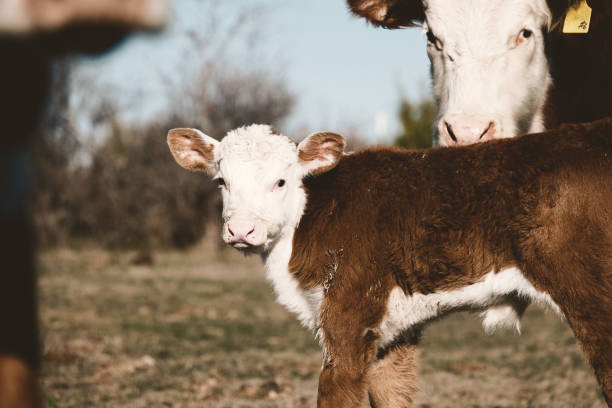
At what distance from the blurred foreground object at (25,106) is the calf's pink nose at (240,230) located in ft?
7.76

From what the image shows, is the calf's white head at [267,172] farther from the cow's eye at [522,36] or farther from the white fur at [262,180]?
the cow's eye at [522,36]

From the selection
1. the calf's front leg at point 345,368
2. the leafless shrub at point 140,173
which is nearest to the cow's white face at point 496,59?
the calf's front leg at point 345,368

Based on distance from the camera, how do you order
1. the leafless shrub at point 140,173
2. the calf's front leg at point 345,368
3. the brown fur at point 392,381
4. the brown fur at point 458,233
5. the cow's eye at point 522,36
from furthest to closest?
the leafless shrub at point 140,173 < the cow's eye at point 522,36 < the brown fur at point 392,381 < the calf's front leg at point 345,368 < the brown fur at point 458,233

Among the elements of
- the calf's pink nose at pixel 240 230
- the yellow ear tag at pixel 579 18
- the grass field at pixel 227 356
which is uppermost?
the yellow ear tag at pixel 579 18

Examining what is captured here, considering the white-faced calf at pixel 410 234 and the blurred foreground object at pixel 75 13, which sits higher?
the blurred foreground object at pixel 75 13

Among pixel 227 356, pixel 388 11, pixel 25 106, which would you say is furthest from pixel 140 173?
pixel 25 106

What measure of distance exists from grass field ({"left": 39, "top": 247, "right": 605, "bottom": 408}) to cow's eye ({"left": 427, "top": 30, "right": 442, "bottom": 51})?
9.86ft

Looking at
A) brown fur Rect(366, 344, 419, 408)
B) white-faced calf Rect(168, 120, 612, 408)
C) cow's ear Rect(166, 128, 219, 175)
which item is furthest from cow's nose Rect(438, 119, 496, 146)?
cow's ear Rect(166, 128, 219, 175)

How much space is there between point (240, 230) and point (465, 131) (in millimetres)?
1403

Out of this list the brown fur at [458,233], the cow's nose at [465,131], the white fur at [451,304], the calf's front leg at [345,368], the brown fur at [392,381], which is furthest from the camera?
the brown fur at [392,381]

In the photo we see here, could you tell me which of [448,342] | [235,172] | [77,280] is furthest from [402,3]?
[77,280]

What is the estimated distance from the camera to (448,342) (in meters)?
10.4

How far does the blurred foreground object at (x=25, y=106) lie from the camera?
3.58 ft

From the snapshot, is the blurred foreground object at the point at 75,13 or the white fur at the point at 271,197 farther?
the white fur at the point at 271,197
